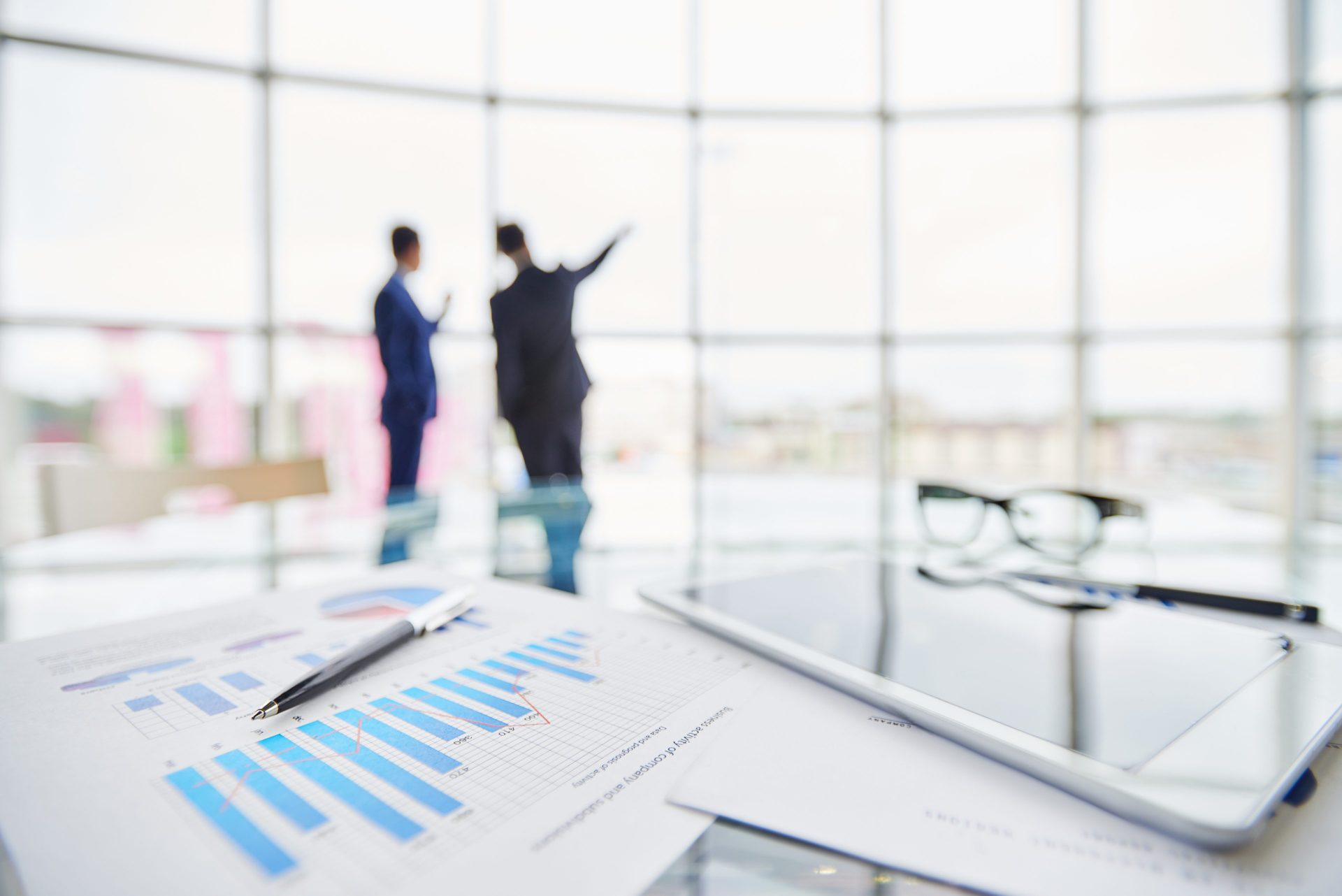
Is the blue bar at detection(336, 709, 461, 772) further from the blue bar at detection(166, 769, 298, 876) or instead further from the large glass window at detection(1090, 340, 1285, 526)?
the large glass window at detection(1090, 340, 1285, 526)

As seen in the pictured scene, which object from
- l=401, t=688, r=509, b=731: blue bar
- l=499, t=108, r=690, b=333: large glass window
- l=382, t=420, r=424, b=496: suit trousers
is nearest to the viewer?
l=401, t=688, r=509, b=731: blue bar

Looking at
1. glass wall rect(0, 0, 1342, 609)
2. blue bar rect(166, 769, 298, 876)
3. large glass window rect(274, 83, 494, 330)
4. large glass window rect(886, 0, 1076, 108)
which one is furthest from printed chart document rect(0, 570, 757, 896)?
large glass window rect(886, 0, 1076, 108)

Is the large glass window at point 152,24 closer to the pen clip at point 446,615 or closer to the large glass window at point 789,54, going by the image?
the large glass window at point 789,54

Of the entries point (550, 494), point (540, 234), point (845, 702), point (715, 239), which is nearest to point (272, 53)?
point (540, 234)

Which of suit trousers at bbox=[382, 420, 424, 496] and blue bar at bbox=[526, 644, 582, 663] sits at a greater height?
suit trousers at bbox=[382, 420, 424, 496]

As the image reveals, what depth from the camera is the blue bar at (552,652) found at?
14.7 inches

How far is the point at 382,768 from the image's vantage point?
24 cm

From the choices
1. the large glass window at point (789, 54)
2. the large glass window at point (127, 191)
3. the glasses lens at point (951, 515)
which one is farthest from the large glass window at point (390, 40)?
the glasses lens at point (951, 515)

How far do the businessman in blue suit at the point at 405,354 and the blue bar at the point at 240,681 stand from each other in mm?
2048

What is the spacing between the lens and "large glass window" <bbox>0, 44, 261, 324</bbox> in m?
2.51

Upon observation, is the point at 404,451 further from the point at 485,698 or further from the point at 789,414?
the point at 485,698

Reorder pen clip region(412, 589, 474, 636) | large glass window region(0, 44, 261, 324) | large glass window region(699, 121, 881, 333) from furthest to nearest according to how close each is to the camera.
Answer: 1. large glass window region(699, 121, 881, 333)
2. large glass window region(0, 44, 261, 324)
3. pen clip region(412, 589, 474, 636)

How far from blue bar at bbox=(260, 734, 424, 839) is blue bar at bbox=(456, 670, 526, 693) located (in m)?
0.10

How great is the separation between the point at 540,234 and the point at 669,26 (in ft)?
4.39
